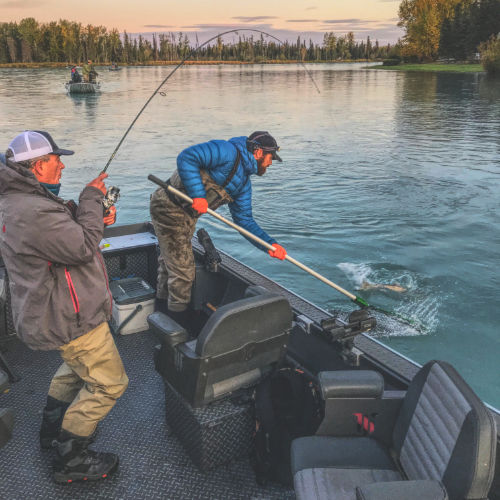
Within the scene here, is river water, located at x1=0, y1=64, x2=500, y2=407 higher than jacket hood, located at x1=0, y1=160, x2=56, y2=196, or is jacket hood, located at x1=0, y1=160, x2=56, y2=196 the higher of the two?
jacket hood, located at x1=0, y1=160, x2=56, y2=196

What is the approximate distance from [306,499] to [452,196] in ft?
42.2

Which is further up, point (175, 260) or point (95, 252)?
point (95, 252)

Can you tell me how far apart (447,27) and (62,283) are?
93023mm

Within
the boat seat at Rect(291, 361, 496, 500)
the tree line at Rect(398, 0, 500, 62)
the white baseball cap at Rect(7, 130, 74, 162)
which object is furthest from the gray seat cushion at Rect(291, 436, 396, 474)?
the tree line at Rect(398, 0, 500, 62)

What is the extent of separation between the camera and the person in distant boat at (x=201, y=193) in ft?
11.8

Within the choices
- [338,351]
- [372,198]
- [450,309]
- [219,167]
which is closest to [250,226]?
[219,167]

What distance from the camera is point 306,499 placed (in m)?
1.97

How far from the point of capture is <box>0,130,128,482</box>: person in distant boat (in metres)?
2.07

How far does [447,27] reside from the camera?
8144 centimetres

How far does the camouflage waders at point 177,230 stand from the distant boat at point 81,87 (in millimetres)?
39639

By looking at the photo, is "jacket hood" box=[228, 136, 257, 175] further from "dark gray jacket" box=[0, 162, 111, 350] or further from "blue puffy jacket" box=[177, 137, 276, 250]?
"dark gray jacket" box=[0, 162, 111, 350]

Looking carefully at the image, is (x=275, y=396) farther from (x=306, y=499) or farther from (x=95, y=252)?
(x=95, y=252)

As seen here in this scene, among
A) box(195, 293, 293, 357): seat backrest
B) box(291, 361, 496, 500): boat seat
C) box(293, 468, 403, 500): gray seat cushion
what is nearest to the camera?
box(291, 361, 496, 500): boat seat

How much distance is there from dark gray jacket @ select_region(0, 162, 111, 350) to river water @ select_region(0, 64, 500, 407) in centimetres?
484
